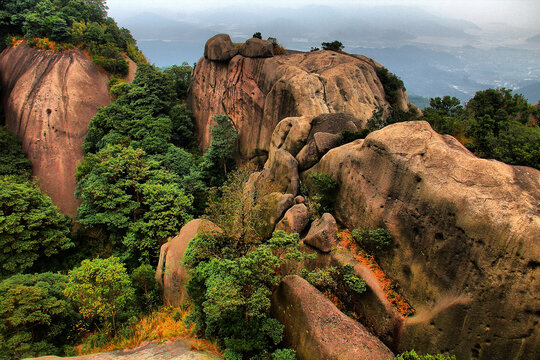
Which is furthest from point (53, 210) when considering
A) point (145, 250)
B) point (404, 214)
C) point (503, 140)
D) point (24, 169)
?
point (503, 140)

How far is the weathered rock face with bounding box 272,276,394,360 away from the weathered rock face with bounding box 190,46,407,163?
1858 cm

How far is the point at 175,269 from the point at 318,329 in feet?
32.3

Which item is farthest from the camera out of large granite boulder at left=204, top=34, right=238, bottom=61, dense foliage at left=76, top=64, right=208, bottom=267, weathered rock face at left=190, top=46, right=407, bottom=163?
large granite boulder at left=204, top=34, right=238, bottom=61

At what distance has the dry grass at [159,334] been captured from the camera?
41.4 ft

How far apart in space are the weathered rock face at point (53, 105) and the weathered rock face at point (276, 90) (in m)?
14.4

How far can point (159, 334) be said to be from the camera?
13.9m

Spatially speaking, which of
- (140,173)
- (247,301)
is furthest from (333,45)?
(247,301)

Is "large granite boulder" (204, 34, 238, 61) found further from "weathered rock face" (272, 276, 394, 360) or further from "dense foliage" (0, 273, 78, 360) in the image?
"weathered rock face" (272, 276, 394, 360)

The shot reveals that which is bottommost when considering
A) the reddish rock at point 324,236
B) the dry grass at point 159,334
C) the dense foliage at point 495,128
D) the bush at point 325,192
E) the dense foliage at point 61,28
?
the dry grass at point 159,334

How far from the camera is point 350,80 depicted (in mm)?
28844

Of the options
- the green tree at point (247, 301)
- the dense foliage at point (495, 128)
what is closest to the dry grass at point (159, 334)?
the green tree at point (247, 301)

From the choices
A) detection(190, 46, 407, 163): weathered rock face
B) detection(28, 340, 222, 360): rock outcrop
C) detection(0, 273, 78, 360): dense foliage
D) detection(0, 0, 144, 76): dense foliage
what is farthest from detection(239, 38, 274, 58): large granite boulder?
detection(28, 340, 222, 360): rock outcrop

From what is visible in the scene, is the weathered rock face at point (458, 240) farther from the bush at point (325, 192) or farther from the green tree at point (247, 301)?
the green tree at point (247, 301)

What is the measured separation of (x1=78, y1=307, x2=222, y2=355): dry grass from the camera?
12.6 metres
